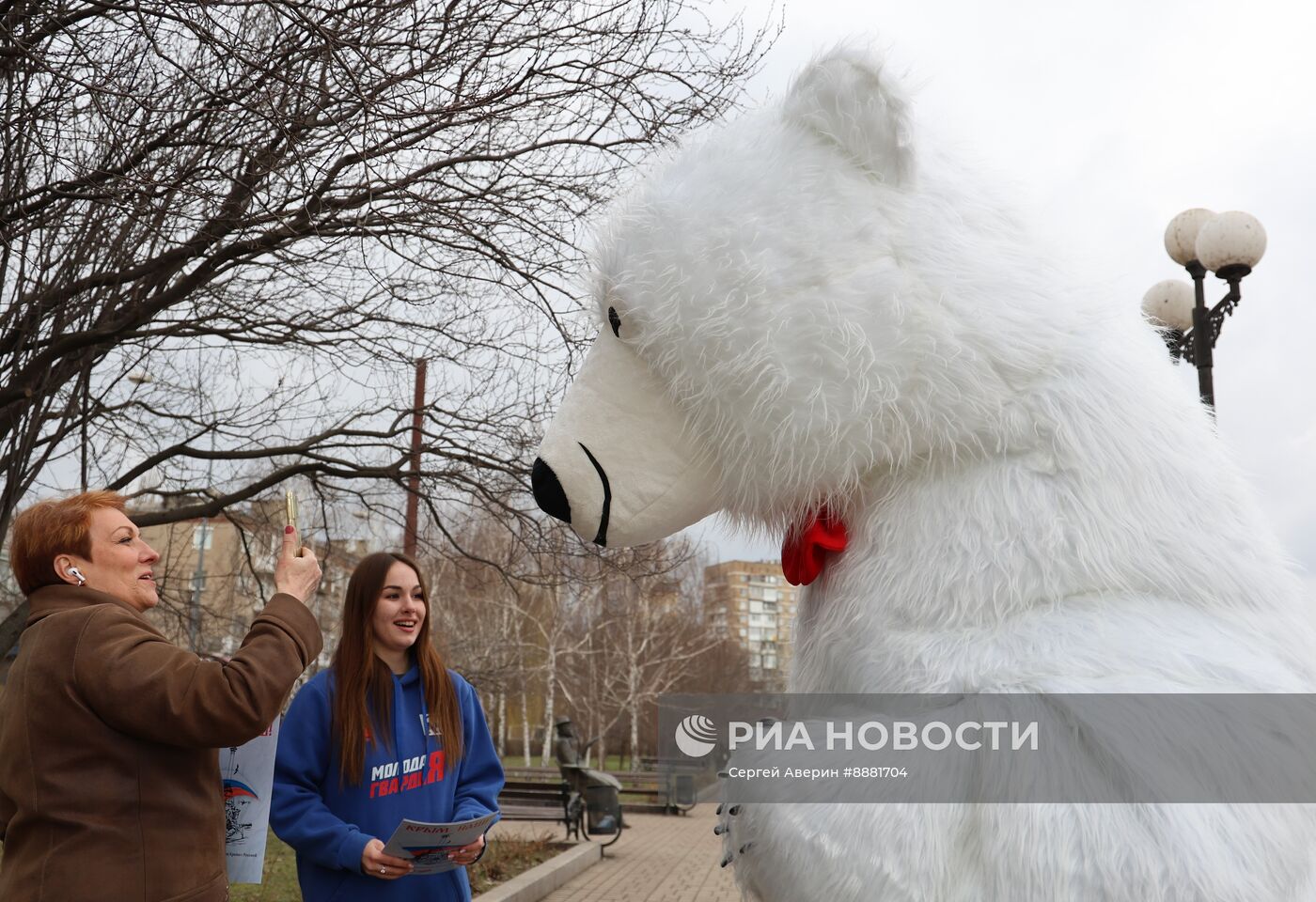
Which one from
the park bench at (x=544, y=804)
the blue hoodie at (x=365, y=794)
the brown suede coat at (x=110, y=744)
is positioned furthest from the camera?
the park bench at (x=544, y=804)

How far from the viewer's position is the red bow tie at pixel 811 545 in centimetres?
177

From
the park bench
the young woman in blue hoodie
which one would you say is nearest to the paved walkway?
the park bench

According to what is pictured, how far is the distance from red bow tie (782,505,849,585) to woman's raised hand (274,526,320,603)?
1.10 m

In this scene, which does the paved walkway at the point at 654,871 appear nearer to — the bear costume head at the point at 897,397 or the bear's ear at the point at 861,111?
the bear costume head at the point at 897,397

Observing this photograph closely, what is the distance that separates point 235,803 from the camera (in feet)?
8.13

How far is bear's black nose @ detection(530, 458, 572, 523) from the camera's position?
6.27 feet

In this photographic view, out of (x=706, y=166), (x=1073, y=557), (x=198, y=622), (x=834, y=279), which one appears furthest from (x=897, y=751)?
A: (x=198, y=622)

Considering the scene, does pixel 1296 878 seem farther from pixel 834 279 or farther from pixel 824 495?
pixel 834 279

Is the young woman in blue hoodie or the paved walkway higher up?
the young woman in blue hoodie

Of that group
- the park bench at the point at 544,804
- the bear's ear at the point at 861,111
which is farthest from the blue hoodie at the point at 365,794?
the park bench at the point at 544,804

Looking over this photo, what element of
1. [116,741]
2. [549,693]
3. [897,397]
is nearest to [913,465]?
[897,397]

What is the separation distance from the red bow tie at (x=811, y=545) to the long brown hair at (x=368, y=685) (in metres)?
1.45

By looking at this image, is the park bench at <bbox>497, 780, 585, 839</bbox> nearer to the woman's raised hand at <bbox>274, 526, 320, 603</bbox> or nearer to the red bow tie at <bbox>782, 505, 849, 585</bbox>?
the woman's raised hand at <bbox>274, 526, 320, 603</bbox>

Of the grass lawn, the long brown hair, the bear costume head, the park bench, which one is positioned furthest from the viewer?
the park bench
